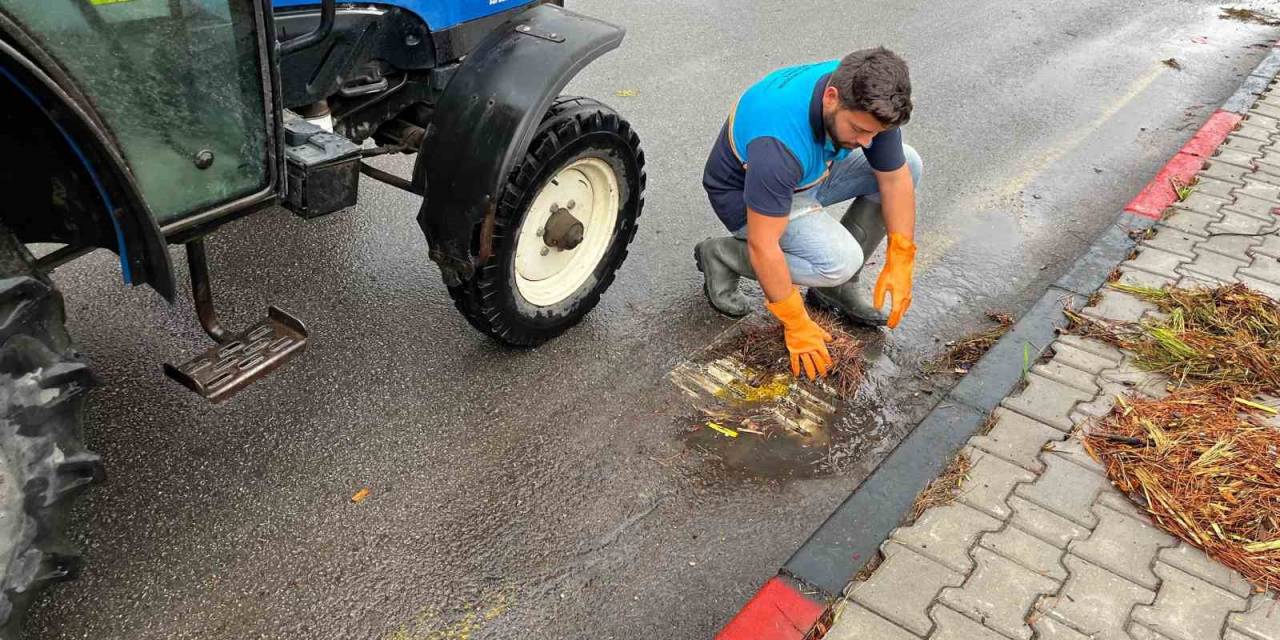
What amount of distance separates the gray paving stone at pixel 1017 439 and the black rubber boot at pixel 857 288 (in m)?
0.72

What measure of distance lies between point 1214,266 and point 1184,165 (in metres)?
1.25

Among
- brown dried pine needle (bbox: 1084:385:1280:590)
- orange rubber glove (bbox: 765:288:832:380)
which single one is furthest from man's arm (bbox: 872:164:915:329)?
brown dried pine needle (bbox: 1084:385:1280:590)

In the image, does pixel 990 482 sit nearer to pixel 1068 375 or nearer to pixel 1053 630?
pixel 1053 630

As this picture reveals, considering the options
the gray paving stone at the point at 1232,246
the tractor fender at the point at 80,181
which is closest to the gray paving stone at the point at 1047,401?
the gray paving stone at the point at 1232,246

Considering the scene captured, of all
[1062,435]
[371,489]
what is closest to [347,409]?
[371,489]

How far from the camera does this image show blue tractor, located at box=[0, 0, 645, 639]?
6.19ft

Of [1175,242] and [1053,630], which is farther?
[1175,242]

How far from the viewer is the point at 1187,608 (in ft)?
8.11

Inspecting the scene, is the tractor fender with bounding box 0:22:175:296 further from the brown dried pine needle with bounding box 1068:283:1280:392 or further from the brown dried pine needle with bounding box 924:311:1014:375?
the brown dried pine needle with bounding box 1068:283:1280:392

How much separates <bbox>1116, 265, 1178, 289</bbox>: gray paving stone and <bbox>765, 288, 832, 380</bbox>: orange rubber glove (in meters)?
1.45

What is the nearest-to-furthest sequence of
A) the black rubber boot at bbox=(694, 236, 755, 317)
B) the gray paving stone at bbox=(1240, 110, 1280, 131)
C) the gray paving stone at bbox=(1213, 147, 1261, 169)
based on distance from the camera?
the black rubber boot at bbox=(694, 236, 755, 317)
the gray paving stone at bbox=(1213, 147, 1261, 169)
the gray paving stone at bbox=(1240, 110, 1280, 131)

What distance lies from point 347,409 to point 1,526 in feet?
4.32

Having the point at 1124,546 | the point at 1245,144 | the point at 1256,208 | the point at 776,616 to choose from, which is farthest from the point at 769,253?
the point at 1245,144

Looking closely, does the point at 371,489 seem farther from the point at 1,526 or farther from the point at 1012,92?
the point at 1012,92
